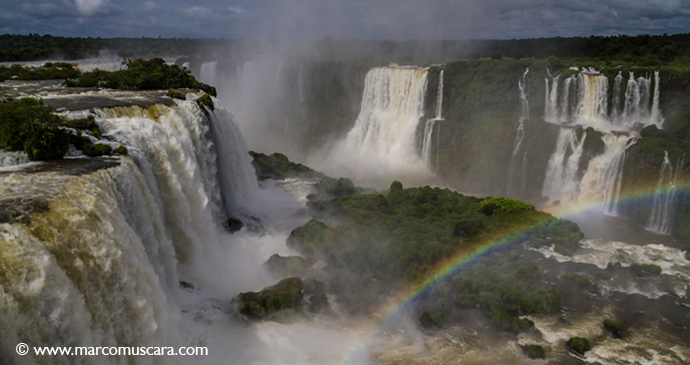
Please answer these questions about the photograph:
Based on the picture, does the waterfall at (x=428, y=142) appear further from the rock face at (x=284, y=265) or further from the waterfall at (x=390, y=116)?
the rock face at (x=284, y=265)

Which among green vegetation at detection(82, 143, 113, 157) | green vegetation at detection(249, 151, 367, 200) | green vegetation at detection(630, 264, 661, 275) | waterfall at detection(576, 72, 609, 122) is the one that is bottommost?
green vegetation at detection(630, 264, 661, 275)

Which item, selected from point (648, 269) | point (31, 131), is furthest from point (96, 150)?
point (648, 269)

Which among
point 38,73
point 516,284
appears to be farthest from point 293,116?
point 516,284

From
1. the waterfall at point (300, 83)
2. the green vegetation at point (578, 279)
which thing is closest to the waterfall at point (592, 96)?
the green vegetation at point (578, 279)

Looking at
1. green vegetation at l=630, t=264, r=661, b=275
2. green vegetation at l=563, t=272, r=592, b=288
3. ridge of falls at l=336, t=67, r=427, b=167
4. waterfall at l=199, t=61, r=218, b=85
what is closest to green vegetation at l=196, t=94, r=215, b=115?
green vegetation at l=563, t=272, r=592, b=288

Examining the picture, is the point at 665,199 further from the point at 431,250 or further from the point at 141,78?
the point at 141,78

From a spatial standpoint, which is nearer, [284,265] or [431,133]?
[284,265]

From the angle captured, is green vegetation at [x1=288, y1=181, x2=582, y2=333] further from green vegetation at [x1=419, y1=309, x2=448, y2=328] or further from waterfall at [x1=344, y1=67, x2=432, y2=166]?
waterfall at [x1=344, y1=67, x2=432, y2=166]
